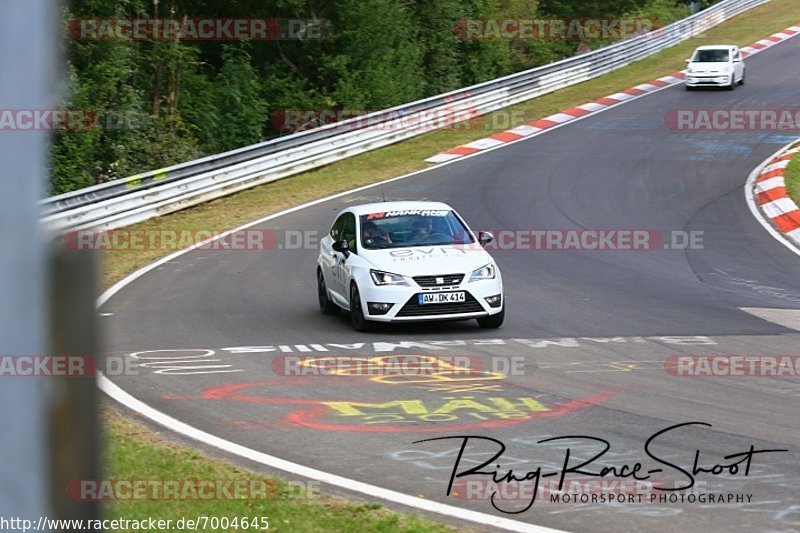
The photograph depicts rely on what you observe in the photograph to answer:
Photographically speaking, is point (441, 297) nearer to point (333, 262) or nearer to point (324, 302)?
point (333, 262)

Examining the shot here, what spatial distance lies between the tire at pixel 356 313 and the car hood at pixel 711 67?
26.4 metres

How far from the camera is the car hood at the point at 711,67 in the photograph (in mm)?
37500

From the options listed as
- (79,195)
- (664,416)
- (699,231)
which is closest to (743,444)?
(664,416)

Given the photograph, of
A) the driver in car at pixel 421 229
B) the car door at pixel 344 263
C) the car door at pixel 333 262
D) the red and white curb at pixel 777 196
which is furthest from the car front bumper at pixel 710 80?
the driver in car at pixel 421 229

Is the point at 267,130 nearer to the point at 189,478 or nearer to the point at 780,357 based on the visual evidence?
the point at 780,357

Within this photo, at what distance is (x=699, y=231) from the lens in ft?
68.6

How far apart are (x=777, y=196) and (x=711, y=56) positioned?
16.7 meters

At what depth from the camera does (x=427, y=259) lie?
14.2 meters

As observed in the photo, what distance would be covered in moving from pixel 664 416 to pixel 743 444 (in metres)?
1.02

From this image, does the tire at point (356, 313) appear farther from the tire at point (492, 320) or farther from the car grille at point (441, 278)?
the tire at point (492, 320)
